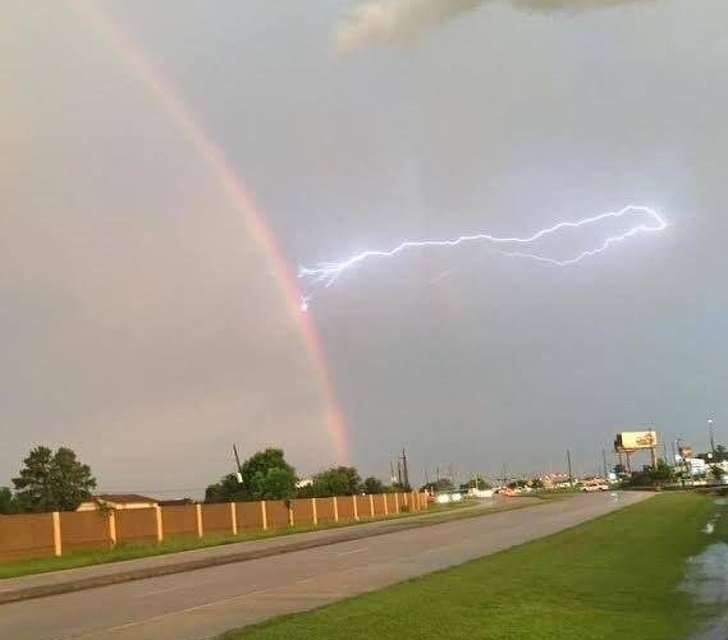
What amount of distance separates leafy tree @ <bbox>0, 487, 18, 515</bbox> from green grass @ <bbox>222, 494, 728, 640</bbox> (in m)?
43.6

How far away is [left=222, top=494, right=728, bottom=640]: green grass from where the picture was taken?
12.2m

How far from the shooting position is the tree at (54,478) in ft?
268

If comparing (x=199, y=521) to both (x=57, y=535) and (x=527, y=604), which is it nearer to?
(x=57, y=535)

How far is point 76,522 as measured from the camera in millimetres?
41281

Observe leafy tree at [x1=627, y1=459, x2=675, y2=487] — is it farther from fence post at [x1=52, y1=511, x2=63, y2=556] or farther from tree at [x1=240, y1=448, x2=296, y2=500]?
fence post at [x1=52, y1=511, x2=63, y2=556]

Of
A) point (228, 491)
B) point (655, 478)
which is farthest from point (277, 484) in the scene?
point (655, 478)

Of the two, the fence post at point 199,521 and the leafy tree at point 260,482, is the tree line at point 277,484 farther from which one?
the fence post at point 199,521

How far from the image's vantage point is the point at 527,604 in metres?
14.6

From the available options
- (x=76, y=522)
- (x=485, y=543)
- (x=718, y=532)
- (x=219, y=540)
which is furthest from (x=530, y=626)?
(x=219, y=540)

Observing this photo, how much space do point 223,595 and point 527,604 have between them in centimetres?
758

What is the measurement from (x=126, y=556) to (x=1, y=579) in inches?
365

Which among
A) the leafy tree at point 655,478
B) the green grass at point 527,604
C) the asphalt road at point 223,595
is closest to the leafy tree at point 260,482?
the asphalt road at point 223,595

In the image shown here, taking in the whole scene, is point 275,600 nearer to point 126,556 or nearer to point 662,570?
point 662,570

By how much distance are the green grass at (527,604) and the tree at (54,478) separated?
63.8 meters
